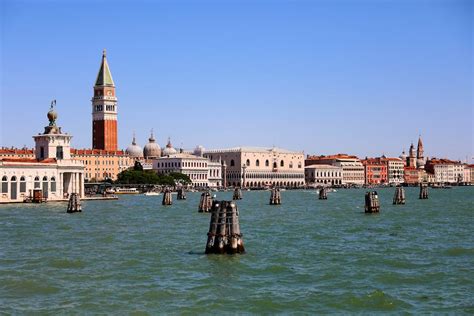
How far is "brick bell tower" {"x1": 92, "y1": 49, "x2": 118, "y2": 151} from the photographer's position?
133 metres

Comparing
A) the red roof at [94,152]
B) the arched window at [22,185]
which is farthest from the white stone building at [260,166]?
the arched window at [22,185]

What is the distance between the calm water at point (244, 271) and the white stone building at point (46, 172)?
29.5m

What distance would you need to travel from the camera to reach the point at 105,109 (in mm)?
133125

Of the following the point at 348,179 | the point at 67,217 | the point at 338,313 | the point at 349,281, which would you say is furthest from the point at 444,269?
the point at 348,179

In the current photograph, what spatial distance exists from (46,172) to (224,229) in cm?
4789

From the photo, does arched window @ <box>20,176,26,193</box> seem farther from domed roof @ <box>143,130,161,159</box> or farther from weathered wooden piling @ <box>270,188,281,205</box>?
domed roof @ <box>143,130,161,159</box>

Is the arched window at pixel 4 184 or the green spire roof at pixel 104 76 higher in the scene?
the green spire roof at pixel 104 76

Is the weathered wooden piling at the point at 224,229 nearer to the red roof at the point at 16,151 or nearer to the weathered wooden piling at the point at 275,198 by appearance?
the weathered wooden piling at the point at 275,198

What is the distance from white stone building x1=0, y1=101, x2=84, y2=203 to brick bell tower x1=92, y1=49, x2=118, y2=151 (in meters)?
57.8

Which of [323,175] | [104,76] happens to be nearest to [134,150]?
[104,76]

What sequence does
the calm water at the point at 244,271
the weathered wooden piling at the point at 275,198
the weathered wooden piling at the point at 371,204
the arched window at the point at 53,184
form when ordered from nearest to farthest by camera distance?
the calm water at the point at 244,271 < the weathered wooden piling at the point at 371,204 < the weathered wooden piling at the point at 275,198 < the arched window at the point at 53,184

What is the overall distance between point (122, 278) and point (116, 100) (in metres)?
115

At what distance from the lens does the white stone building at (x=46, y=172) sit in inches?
2601

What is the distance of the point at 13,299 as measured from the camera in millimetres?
18859
